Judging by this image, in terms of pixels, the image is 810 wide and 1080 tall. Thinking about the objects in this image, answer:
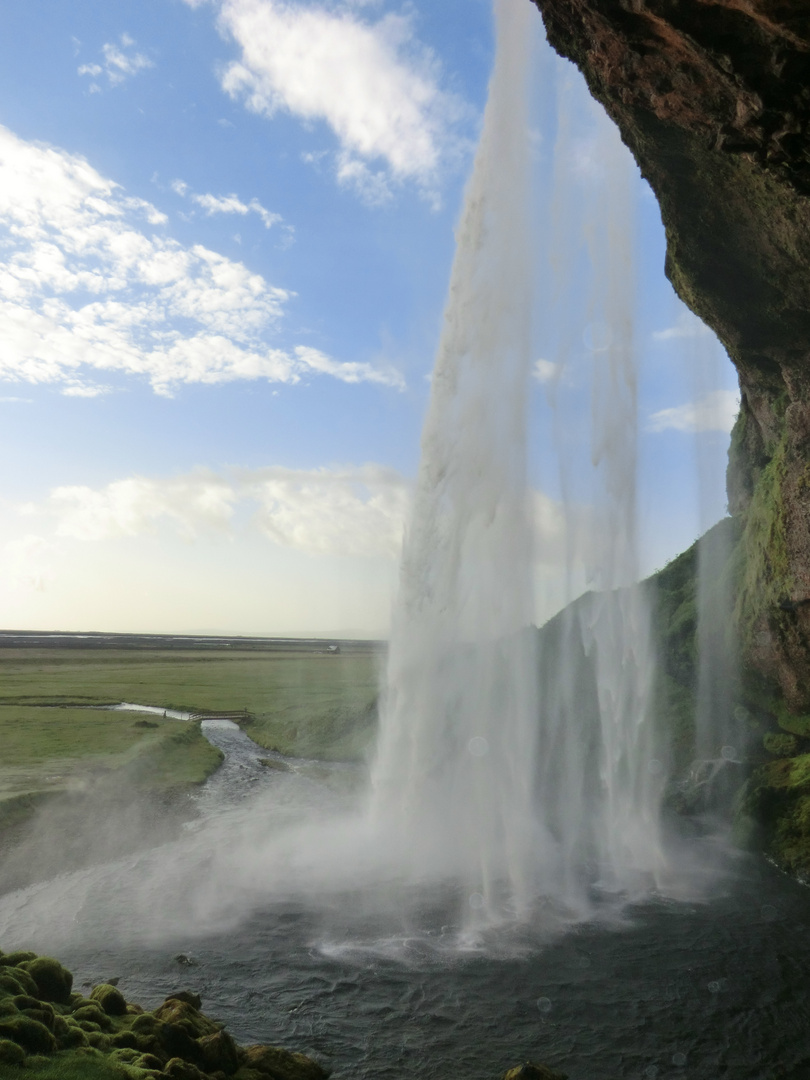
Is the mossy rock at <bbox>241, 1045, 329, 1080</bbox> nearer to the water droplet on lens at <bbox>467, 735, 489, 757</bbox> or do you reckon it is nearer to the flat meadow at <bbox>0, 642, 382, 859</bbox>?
the water droplet on lens at <bbox>467, 735, 489, 757</bbox>

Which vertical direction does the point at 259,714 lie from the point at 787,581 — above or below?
below

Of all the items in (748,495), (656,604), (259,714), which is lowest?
(259,714)

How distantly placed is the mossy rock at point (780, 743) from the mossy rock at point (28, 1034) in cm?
2857

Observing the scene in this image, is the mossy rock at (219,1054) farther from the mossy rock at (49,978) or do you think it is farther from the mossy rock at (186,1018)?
the mossy rock at (49,978)

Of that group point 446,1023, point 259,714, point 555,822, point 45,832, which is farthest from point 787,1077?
point 259,714

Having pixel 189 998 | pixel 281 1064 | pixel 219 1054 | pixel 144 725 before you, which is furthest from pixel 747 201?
pixel 144 725

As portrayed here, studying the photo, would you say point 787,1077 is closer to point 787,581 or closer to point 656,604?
point 787,581

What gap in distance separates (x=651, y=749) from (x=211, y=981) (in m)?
25.1

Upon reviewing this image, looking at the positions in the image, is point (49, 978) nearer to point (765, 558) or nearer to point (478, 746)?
point (478, 746)

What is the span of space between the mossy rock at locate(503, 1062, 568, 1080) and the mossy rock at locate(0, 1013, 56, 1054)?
752 centimetres

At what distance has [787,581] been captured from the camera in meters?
27.9

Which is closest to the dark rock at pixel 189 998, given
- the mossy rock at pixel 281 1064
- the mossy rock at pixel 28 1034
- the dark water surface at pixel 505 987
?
the dark water surface at pixel 505 987

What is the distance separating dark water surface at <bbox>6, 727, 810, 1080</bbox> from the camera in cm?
1289

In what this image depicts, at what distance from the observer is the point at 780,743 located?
96.2 feet
